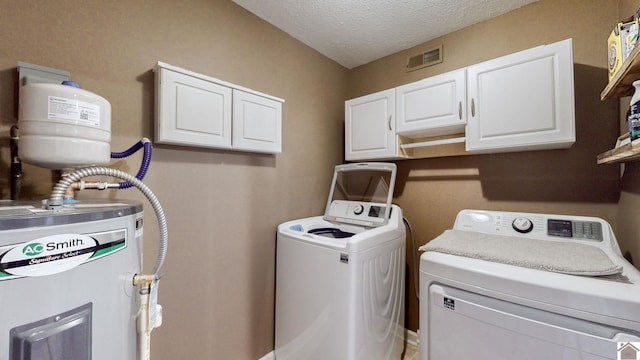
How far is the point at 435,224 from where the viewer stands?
203cm

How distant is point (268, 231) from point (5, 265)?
4.52 feet

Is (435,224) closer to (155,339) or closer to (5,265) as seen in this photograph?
(155,339)

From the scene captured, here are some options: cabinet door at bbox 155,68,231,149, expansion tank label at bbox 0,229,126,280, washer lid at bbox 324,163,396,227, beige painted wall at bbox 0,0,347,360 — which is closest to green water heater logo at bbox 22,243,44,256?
expansion tank label at bbox 0,229,126,280

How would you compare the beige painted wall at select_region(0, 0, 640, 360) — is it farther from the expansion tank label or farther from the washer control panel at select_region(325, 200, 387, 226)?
the expansion tank label

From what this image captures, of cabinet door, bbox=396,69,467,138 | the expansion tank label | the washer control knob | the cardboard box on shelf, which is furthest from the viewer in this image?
cabinet door, bbox=396,69,467,138

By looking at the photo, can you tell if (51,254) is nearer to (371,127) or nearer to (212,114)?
(212,114)

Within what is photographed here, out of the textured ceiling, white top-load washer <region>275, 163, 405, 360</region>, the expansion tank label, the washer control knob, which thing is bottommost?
white top-load washer <region>275, 163, 405, 360</region>

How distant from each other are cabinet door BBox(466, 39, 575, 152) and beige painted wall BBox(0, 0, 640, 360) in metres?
0.09

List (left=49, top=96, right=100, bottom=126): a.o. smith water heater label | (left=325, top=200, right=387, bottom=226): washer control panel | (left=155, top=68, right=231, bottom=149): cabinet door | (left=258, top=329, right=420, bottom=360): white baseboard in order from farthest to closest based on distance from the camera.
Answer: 1. (left=258, top=329, right=420, bottom=360): white baseboard
2. (left=325, top=200, right=387, bottom=226): washer control panel
3. (left=155, top=68, right=231, bottom=149): cabinet door
4. (left=49, top=96, right=100, bottom=126): a.o. smith water heater label

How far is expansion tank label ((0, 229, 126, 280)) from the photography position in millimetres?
494

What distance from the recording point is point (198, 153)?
1476mm

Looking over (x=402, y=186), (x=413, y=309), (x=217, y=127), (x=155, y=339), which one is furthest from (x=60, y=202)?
(x=413, y=309)

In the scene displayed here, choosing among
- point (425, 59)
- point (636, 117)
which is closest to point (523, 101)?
point (636, 117)

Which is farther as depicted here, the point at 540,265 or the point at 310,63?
the point at 310,63
